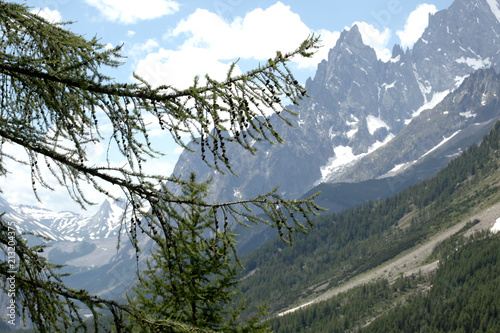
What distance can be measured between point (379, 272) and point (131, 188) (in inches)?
7602

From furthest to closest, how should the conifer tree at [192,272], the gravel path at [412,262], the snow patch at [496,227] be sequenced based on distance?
1. the gravel path at [412,262]
2. the snow patch at [496,227]
3. the conifer tree at [192,272]

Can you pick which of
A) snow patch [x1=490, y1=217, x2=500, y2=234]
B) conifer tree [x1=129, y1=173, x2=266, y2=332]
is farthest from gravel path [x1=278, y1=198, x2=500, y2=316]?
conifer tree [x1=129, y1=173, x2=266, y2=332]

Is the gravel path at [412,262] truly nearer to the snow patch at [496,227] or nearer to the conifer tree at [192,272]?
the snow patch at [496,227]

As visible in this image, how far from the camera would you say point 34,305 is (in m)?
4.98

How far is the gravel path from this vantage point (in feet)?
544

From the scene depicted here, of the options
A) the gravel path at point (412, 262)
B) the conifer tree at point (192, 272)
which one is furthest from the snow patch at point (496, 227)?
the conifer tree at point (192, 272)

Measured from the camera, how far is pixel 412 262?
17388cm

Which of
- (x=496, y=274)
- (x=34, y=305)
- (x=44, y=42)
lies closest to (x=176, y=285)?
(x=34, y=305)

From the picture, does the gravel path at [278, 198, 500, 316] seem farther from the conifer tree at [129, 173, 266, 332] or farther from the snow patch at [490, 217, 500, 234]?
the conifer tree at [129, 173, 266, 332]

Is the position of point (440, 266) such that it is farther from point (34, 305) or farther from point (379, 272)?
point (34, 305)

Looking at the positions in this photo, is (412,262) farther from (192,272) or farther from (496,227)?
(192,272)

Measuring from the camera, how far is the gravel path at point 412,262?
166 meters

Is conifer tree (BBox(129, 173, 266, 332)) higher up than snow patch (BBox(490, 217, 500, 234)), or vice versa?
conifer tree (BBox(129, 173, 266, 332))

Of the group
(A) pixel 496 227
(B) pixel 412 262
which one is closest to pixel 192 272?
(A) pixel 496 227
